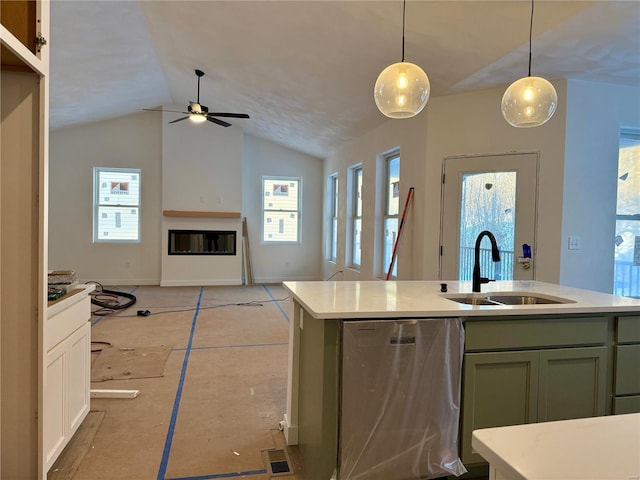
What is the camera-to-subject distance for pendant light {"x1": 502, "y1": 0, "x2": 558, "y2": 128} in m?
2.22

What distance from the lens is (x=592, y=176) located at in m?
3.74

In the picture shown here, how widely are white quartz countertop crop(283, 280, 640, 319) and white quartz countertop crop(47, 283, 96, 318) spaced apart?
1136 millimetres

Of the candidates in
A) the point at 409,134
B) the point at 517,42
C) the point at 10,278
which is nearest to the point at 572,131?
the point at 517,42

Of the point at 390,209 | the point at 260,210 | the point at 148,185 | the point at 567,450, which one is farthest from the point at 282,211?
the point at 567,450

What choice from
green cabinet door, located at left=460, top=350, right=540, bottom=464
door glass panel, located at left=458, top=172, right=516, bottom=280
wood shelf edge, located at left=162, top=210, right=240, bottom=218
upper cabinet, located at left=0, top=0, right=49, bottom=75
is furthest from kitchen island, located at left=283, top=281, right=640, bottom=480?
wood shelf edge, located at left=162, top=210, right=240, bottom=218

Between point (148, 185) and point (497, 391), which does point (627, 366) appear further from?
point (148, 185)

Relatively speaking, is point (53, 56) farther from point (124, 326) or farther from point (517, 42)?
point (517, 42)

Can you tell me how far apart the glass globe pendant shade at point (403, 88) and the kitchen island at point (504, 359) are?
102 centimetres

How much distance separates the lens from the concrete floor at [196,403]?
211cm

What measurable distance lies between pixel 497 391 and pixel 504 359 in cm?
16

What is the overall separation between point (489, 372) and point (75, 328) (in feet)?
7.08

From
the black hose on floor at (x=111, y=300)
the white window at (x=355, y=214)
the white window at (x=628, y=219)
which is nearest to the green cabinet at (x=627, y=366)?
the white window at (x=628, y=219)

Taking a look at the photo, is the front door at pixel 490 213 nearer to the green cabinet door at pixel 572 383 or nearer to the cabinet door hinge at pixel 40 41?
the green cabinet door at pixel 572 383

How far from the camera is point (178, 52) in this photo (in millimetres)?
5094
